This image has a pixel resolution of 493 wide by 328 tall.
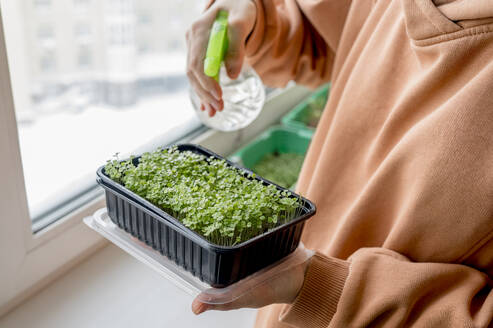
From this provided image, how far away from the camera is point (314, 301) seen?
0.67m

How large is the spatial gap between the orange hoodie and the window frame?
0.43 meters

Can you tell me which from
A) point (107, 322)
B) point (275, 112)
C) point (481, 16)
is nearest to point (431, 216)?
→ point (481, 16)

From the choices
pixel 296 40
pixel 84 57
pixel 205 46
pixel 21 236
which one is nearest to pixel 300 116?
pixel 296 40

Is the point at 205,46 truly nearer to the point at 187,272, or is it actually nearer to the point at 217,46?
the point at 217,46

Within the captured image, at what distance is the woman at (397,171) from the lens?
0.62 metres

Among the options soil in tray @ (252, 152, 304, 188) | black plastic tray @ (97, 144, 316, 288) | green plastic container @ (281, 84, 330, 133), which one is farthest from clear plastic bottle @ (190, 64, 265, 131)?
green plastic container @ (281, 84, 330, 133)

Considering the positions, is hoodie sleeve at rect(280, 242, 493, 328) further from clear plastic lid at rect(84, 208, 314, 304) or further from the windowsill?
the windowsill

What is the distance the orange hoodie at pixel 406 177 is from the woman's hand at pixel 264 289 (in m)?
0.02

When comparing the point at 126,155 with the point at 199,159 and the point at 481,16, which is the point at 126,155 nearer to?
the point at 199,159

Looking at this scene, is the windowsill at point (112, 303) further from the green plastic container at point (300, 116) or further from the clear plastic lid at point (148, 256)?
the green plastic container at point (300, 116)

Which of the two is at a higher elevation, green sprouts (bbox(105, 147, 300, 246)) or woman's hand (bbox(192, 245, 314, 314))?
green sprouts (bbox(105, 147, 300, 246))

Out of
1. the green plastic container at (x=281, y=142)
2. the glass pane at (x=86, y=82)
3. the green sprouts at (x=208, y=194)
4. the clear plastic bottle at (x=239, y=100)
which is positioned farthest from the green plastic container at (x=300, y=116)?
the green sprouts at (x=208, y=194)

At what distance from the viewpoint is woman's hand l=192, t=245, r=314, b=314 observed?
0.58 meters

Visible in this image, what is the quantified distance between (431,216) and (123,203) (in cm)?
44
